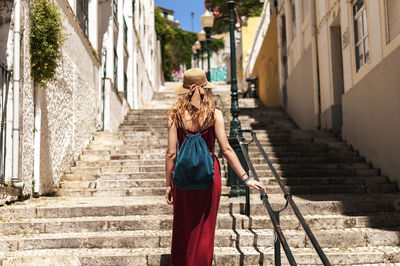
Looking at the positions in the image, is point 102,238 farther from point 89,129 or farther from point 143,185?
point 89,129

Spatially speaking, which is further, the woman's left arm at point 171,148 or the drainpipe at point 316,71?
the drainpipe at point 316,71

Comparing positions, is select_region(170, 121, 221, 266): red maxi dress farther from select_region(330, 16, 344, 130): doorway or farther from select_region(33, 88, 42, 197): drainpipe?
select_region(330, 16, 344, 130): doorway

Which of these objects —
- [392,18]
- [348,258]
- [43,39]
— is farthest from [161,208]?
[392,18]

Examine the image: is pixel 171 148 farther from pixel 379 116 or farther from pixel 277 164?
pixel 277 164

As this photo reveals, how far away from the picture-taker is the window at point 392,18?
6.54m

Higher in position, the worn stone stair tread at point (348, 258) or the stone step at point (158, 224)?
the stone step at point (158, 224)

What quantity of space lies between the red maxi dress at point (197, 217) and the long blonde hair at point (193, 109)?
0.34 feet

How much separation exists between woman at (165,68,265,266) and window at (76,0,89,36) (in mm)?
7636

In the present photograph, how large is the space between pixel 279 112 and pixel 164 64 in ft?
79.9

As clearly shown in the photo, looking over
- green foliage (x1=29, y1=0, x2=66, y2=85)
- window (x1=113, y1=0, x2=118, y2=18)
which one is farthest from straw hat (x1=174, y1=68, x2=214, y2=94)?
window (x1=113, y1=0, x2=118, y2=18)

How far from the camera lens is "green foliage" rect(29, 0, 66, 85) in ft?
21.7

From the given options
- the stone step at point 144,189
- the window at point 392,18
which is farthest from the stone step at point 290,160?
the window at point 392,18

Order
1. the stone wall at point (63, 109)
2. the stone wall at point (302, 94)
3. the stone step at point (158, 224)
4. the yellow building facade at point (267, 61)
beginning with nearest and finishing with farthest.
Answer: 1. the stone step at point (158, 224)
2. the stone wall at point (63, 109)
3. the stone wall at point (302, 94)
4. the yellow building facade at point (267, 61)

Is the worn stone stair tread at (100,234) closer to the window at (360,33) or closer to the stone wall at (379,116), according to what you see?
the stone wall at (379,116)
